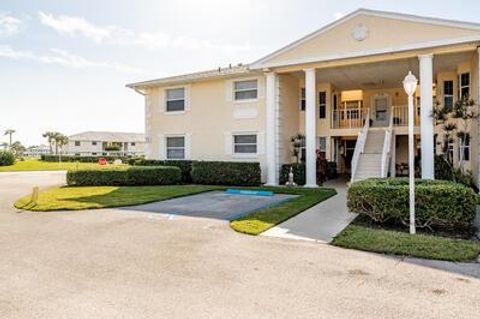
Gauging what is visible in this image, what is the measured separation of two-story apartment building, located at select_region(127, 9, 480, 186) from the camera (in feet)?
45.7

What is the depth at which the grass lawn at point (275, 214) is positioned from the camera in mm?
8164

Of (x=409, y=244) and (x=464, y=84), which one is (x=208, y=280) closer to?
(x=409, y=244)

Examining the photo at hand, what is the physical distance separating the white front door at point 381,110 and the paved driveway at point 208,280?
1672 cm

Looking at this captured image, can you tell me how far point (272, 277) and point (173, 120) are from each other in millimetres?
16560

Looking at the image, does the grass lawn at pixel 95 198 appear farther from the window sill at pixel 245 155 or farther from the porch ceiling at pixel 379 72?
the porch ceiling at pixel 379 72

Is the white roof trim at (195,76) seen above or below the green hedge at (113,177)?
above

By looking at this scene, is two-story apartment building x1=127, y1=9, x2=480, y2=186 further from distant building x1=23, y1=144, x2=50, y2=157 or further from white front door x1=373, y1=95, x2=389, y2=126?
distant building x1=23, y1=144, x2=50, y2=157

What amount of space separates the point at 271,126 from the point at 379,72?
5.82 metres

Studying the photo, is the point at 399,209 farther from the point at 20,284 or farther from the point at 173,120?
the point at 173,120

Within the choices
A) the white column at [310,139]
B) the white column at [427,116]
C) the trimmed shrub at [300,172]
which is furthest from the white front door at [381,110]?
the white column at [427,116]

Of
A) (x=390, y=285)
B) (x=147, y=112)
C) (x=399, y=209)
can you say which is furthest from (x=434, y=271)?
(x=147, y=112)

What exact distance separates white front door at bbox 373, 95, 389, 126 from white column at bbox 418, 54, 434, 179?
7.68 metres

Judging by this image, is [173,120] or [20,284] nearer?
[20,284]

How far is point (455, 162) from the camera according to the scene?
16406mm
